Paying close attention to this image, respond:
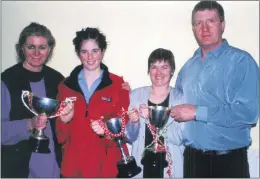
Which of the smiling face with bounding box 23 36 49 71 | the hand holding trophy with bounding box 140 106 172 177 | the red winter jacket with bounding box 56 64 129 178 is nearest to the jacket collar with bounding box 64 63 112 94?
the red winter jacket with bounding box 56 64 129 178

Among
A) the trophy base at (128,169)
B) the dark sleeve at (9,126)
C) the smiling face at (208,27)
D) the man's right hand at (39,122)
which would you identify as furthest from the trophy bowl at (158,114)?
the dark sleeve at (9,126)

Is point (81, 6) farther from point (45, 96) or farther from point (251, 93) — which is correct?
point (251, 93)

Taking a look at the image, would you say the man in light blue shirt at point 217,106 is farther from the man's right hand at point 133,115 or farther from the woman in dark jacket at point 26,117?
the woman in dark jacket at point 26,117

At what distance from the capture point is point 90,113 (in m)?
1.88

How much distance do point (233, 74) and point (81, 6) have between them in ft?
4.84

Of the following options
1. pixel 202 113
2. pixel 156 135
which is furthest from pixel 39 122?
Answer: pixel 202 113

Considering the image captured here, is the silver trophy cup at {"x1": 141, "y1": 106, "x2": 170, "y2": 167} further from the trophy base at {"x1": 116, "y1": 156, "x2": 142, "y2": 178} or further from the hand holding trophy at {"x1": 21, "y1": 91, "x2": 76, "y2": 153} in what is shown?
the hand holding trophy at {"x1": 21, "y1": 91, "x2": 76, "y2": 153}

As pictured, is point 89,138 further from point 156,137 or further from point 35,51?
point 35,51

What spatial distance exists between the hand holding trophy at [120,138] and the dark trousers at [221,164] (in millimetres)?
414

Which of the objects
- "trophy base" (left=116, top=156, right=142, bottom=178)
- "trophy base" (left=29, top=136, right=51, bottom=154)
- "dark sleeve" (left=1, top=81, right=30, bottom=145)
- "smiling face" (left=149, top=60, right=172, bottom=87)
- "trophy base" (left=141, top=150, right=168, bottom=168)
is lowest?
"trophy base" (left=116, top=156, right=142, bottom=178)

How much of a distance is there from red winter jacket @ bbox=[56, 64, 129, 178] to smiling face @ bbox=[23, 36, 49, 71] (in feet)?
0.99

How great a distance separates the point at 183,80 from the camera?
203 cm

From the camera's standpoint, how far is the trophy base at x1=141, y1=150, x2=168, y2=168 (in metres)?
1.82

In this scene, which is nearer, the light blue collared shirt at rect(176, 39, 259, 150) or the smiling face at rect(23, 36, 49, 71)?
the light blue collared shirt at rect(176, 39, 259, 150)
